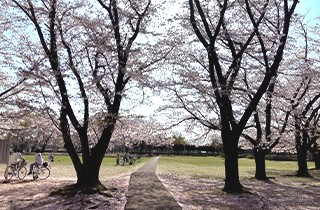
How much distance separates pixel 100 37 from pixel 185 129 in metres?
7.37

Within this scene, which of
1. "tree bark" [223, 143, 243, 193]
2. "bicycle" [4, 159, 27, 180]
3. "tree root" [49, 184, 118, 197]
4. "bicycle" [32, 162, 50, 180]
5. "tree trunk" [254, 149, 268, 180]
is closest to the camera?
"tree root" [49, 184, 118, 197]

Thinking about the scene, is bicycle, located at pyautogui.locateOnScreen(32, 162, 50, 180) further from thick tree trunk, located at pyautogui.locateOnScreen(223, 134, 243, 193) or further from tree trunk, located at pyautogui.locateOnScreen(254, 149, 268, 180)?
tree trunk, located at pyautogui.locateOnScreen(254, 149, 268, 180)

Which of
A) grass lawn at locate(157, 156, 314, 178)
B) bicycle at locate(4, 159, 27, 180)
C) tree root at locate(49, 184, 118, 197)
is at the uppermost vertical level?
bicycle at locate(4, 159, 27, 180)

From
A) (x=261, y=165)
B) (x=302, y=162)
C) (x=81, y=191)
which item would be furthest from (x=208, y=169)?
(x=81, y=191)

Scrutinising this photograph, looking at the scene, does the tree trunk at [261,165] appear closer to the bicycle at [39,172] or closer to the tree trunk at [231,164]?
the tree trunk at [231,164]

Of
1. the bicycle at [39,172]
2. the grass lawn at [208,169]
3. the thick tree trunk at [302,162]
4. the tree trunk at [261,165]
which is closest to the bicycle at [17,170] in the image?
the bicycle at [39,172]

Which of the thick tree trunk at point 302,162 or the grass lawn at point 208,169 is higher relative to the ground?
the thick tree trunk at point 302,162

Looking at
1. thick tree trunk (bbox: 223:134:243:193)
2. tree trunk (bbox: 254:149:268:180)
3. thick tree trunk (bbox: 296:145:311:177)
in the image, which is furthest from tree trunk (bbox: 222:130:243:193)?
thick tree trunk (bbox: 296:145:311:177)

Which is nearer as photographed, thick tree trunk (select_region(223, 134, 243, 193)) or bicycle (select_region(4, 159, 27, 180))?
thick tree trunk (select_region(223, 134, 243, 193))

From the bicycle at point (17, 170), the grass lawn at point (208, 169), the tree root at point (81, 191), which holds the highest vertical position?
the bicycle at point (17, 170)

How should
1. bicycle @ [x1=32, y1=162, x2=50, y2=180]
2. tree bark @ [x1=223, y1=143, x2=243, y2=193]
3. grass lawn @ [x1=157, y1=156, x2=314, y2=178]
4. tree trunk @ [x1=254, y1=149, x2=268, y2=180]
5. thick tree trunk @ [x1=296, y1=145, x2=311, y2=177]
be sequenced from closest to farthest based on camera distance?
tree bark @ [x1=223, y1=143, x2=243, y2=193], bicycle @ [x1=32, y1=162, x2=50, y2=180], tree trunk @ [x1=254, y1=149, x2=268, y2=180], thick tree trunk @ [x1=296, y1=145, x2=311, y2=177], grass lawn @ [x1=157, y1=156, x2=314, y2=178]

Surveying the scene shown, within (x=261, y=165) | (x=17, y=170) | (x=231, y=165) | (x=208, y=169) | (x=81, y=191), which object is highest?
(x=231, y=165)

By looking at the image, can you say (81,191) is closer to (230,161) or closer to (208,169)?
(230,161)

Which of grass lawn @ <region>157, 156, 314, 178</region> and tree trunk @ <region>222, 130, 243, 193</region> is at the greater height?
tree trunk @ <region>222, 130, 243, 193</region>
